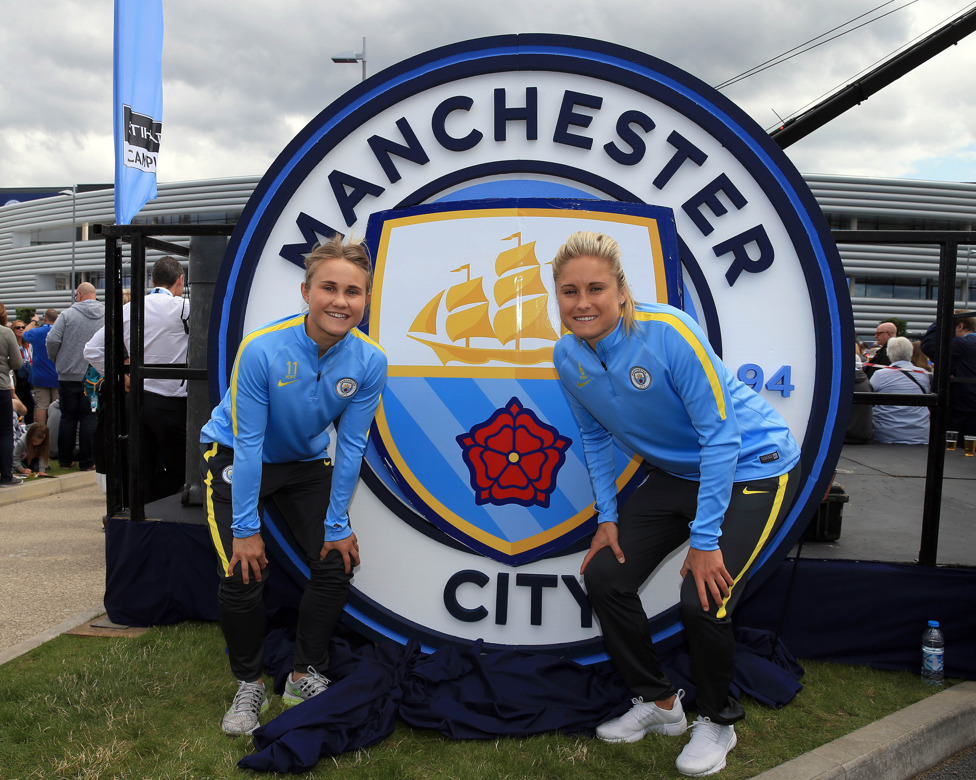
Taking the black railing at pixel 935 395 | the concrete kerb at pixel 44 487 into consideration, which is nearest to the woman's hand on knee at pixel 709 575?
the black railing at pixel 935 395

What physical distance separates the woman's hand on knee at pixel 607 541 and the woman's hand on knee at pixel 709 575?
0.27 meters

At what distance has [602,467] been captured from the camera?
2.81 m

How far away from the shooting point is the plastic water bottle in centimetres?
318

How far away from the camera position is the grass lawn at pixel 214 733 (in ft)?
8.33

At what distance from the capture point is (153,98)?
4.42m

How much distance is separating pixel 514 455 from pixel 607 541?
618 mm

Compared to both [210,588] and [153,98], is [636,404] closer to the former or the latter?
[210,588]

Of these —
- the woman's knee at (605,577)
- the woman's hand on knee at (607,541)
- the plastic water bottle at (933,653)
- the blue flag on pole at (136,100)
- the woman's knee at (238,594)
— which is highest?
the blue flag on pole at (136,100)

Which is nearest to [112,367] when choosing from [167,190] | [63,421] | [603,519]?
[603,519]

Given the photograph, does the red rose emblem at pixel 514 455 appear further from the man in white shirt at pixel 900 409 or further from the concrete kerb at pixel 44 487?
the concrete kerb at pixel 44 487

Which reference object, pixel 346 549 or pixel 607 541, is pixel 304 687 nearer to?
pixel 346 549

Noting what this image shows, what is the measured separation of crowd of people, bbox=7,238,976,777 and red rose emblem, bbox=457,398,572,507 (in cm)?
35

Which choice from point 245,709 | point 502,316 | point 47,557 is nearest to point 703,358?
point 502,316

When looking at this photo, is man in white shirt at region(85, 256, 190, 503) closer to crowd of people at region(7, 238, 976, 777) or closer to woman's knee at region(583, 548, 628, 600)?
crowd of people at region(7, 238, 976, 777)
